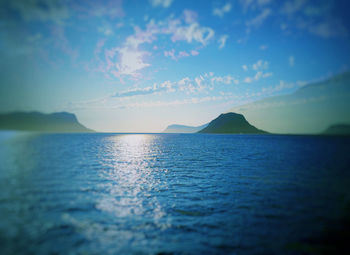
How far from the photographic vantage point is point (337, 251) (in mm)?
8453

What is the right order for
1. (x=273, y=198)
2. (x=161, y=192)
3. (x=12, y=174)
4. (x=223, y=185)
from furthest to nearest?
(x=12, y=174), (x=223, y=185), (x=161, y=192), (x=273, y=198)

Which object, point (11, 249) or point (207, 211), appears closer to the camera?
point (11, 249)

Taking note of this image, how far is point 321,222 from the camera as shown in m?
11.5

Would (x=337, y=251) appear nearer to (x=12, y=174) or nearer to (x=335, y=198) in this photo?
(x=335, y=198)

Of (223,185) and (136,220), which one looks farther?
(223,185)

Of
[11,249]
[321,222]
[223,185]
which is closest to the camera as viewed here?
[11,249]

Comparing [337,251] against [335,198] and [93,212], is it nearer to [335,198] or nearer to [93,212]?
[335,198]

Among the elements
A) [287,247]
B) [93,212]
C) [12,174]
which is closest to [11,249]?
[93,212]

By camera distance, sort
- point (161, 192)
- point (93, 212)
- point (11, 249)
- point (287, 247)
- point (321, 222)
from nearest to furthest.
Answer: point (11, 249), point (287, 247), point (321, 222), point (93, 212), point (161, 192)

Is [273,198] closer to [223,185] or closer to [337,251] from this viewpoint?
[223,185]

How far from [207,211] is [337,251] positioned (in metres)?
7.73

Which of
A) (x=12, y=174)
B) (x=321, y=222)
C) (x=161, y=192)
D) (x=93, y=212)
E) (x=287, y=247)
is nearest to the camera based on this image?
(x=287, y=247)

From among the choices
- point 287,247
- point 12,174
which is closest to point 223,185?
point 287,247

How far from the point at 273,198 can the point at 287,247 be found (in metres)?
8.51
